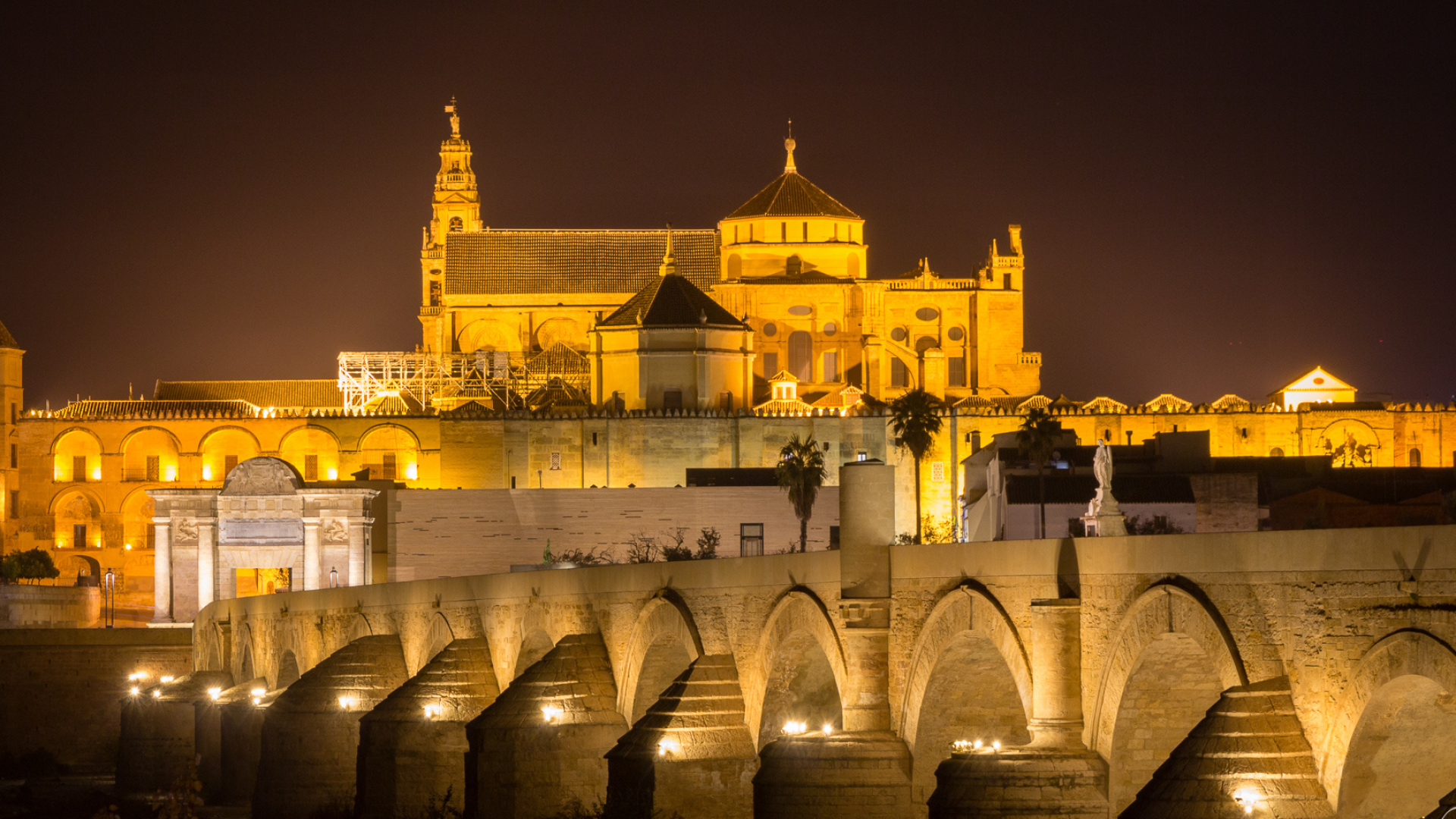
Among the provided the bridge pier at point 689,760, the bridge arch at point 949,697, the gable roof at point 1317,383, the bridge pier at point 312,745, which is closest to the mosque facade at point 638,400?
the gable roof at point 1317,383

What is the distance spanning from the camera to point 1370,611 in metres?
16.2

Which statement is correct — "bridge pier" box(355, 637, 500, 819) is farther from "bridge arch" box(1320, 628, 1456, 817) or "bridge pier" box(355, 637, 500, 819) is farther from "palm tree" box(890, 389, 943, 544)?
"palm tree" box(890, 389, 943, 544)

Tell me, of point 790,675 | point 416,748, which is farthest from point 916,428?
point 790,675

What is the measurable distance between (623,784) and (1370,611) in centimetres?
1202

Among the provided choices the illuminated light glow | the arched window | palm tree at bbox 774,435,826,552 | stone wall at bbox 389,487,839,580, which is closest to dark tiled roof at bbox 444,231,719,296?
the arched window

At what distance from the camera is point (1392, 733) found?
16469 millimetres

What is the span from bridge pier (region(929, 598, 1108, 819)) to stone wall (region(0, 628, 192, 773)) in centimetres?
4246

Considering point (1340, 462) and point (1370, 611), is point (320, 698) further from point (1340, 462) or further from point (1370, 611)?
point (1340, 462)

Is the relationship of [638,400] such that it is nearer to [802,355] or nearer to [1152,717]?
[802,355]

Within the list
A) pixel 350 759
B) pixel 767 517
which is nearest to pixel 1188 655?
pixel 350 759

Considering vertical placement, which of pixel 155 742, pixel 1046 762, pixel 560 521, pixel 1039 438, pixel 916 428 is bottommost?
pixel 155 742

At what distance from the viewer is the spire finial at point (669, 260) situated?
86.9 meters

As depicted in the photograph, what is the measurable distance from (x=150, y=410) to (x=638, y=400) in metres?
21.6

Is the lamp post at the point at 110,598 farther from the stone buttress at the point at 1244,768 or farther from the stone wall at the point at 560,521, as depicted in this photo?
the stone buttress at the point at 1244,768
